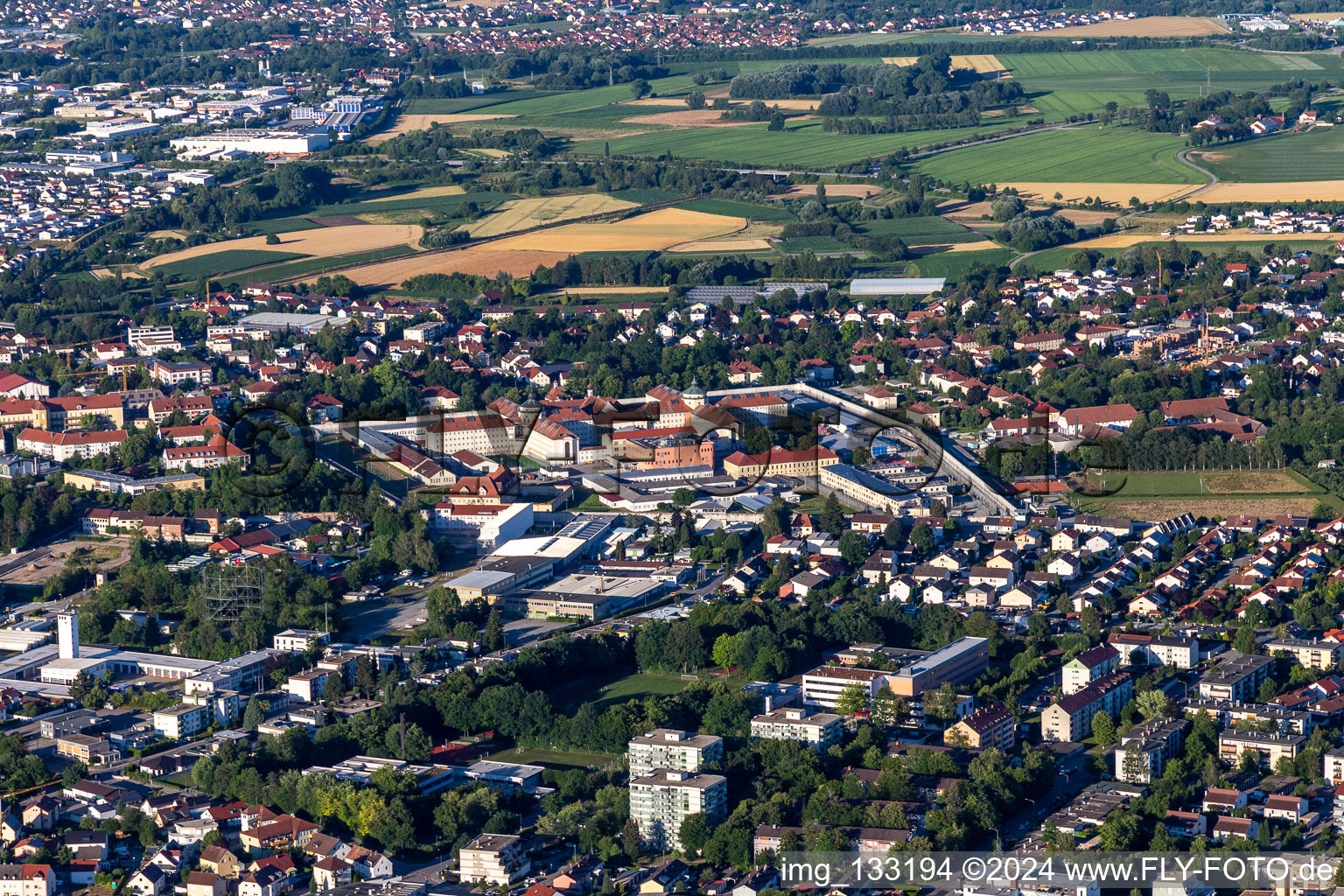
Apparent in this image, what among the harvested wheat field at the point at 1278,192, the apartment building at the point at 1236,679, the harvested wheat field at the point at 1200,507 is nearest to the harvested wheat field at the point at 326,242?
the harvested wheat field at the point at 1278,192

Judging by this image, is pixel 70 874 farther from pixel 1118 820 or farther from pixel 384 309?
pixel 384 309

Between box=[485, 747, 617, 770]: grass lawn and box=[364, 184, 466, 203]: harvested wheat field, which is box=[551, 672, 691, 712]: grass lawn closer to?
box=[485, 747, 617, 770]: grass lawn

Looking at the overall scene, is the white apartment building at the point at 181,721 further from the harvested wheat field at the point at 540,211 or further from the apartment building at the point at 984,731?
the harvested wheat field at the point at 540,211

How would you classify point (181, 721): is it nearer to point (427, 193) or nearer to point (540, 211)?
point (540, 211)

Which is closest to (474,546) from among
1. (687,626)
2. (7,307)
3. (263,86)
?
(687,626)

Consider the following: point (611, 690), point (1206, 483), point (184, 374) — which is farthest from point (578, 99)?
point (611, 690)
